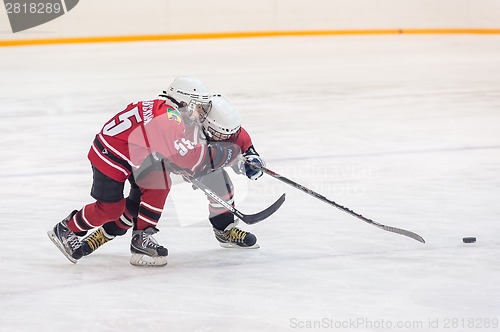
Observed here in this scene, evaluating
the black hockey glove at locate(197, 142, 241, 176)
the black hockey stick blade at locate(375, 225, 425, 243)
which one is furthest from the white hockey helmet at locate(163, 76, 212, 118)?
the black hockey stick blade at locate(375, 225, 425, 243)

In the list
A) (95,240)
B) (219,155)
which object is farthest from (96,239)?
(219,155)

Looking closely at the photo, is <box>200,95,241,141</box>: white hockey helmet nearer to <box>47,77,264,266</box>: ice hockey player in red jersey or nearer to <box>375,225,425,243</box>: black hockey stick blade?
<box>47,77,264,266</box>: ice hockey player in red jersey

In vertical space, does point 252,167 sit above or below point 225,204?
above

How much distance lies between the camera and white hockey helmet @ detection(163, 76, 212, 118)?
3.02m

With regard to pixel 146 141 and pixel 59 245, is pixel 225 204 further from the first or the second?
pixel 59 245

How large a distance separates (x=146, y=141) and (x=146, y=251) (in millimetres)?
384

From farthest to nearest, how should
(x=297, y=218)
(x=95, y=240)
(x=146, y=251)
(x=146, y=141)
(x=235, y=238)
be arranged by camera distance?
1. (x=297, y=218)
2. (x=235, y=238)
3. (x=95, y=240)
4. (x=146, y=251)
5. (x=146, y=141)

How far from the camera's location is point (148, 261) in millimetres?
3080

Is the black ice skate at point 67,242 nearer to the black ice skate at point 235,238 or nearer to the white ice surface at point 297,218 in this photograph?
the white ice surface at point 297,218

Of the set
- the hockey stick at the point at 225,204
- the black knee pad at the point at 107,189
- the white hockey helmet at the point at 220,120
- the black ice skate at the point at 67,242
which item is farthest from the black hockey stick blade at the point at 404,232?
the black ice skate at the point at 67,242

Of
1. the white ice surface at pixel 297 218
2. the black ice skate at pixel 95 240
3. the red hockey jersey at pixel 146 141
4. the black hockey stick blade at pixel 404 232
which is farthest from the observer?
the black hockey stick blade at pixel 404 232

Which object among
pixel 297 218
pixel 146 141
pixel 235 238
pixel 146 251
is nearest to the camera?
pixel 146 141

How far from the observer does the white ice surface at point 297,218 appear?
262cm

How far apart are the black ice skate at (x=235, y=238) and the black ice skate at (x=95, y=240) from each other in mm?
401
